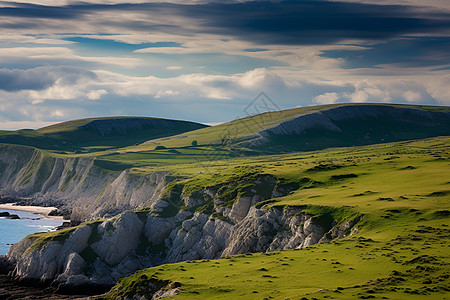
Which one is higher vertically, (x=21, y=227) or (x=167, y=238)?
(x=167, y=238)

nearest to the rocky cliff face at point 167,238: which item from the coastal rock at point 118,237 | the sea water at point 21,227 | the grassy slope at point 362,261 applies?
the coastal rock at point 118,237

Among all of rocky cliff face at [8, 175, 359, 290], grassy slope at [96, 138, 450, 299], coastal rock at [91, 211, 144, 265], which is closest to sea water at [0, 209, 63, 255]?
rocky cliff face at [8, 175, 359, 290]

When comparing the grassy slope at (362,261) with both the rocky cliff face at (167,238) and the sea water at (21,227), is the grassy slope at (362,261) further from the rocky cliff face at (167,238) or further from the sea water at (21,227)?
the sea water at (21,227)

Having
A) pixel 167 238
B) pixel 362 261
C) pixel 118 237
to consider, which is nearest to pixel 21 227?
pixel 118 237

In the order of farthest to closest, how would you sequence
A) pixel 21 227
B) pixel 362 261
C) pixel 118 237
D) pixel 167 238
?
1. pixel 21 227
2. pixel 167 238
3. pixel 118 237
4. pixel 362 261

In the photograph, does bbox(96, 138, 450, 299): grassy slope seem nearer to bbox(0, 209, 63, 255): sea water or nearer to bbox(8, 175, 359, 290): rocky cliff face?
bbox(8, 175, 359, 290): rocky cliff face

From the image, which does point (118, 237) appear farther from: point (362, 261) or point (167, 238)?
point (362, 261)

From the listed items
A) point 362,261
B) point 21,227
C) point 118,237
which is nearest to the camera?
point 362,261
